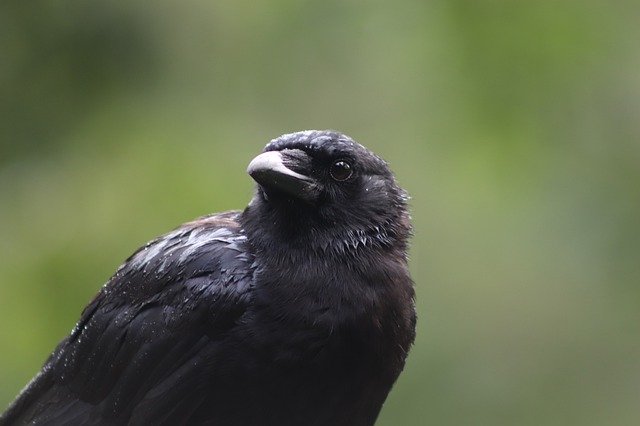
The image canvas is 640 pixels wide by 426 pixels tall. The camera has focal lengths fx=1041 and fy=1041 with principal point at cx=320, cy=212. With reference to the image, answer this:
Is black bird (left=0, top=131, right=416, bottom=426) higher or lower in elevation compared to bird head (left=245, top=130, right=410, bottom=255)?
lower

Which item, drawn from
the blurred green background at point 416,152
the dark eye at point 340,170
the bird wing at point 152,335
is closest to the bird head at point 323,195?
the dark eye at point 340,170

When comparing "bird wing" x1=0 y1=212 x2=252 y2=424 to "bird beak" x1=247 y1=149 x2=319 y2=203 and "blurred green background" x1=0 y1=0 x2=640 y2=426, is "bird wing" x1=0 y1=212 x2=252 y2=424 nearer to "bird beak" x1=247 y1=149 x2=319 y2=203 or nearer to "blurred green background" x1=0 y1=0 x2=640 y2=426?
"bird beak" x1=247 y1=149 x2=319 y2=203

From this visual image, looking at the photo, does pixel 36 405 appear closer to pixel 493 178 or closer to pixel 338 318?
pixel 338 318

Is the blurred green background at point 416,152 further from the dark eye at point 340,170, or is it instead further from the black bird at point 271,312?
the dark eye at point 340,170

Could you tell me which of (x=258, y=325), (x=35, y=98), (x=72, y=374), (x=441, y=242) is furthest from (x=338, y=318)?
(x=35, y=98)

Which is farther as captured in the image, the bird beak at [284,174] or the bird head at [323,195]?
the bird head at [323,195]

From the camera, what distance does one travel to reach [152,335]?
343cm

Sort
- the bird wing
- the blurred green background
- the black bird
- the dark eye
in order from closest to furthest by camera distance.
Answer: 1. the black bird
2. the bird wing
3. the dark eye
4. the blurred green background

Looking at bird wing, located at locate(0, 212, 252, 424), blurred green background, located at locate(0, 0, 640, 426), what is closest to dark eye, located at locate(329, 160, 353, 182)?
bird wing, located at locate(0, 212, 252, 424)

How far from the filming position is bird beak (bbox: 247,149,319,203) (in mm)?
3234

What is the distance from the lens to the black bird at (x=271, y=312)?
318cm

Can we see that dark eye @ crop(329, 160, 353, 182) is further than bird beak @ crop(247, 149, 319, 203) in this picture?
Yes

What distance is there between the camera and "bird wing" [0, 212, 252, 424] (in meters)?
3.30

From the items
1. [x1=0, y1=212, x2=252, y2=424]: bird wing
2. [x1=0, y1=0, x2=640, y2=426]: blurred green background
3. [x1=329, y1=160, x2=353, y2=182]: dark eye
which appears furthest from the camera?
[x1=0, y1=0, x2=640, y2=426]: blurred green background
